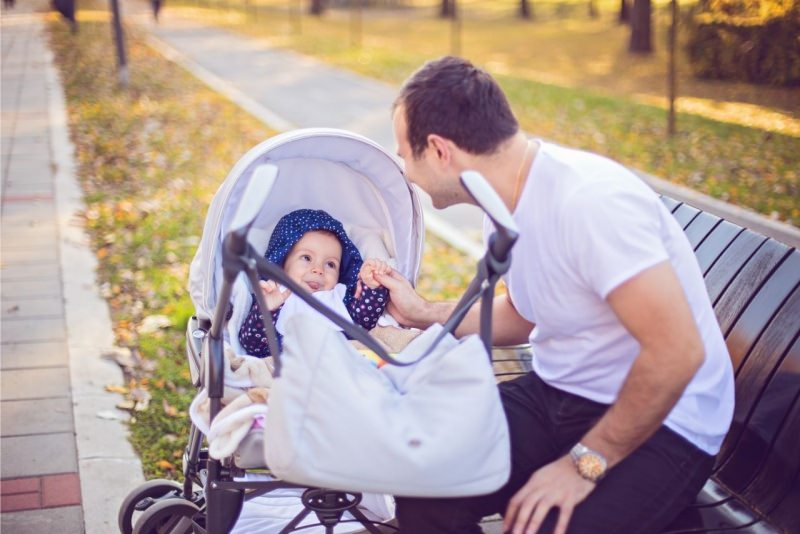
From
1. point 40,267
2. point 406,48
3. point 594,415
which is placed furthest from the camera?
point 406,48

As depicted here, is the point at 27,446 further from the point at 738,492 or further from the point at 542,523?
the point at 738,492

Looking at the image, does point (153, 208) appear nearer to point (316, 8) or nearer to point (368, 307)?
point (368, 307)

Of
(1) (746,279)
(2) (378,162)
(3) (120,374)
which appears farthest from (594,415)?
(3) (120,374)

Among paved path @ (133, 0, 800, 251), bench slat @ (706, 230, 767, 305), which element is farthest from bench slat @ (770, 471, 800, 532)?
paved path @ (133, 0, 800, 251)

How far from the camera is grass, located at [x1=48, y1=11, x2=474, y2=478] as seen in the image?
4527 mm

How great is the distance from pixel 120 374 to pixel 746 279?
3.21m

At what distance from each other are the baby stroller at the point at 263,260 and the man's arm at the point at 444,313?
19cm

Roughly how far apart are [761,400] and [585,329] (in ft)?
2.43

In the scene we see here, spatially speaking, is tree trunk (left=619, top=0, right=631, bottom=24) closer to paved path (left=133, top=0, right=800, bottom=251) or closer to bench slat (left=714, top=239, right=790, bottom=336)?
paved path (left=133, top=0, right=800, bottom=251)

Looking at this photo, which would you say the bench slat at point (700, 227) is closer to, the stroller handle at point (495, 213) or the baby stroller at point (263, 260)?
the baby stroller at point (263, 260)

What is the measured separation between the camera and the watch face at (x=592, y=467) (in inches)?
91.0

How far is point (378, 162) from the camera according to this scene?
11.7 feet

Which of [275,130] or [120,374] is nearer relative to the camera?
[120,374]

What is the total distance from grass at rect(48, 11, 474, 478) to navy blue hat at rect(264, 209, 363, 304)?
116 centimetres
